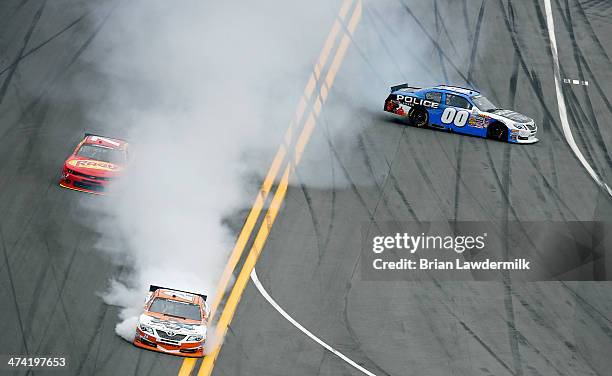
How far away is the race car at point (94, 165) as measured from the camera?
34594 mm

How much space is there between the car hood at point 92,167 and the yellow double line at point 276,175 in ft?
12.2

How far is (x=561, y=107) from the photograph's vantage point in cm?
4122

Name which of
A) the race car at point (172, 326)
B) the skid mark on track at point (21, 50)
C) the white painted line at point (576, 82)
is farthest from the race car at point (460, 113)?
the race car at point (172, 326)

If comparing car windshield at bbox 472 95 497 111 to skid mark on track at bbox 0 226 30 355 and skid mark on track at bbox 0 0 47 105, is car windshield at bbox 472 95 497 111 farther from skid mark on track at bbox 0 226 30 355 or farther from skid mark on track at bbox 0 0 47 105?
skid mark on track at bbox 0 226 30 355

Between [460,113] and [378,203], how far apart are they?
5.20 meters

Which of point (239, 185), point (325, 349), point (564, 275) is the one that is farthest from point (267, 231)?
point (564, 275)

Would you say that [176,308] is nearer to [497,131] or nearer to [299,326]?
[299,326]

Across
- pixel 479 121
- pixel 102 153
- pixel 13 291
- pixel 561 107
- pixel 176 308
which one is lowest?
pixel 13 291

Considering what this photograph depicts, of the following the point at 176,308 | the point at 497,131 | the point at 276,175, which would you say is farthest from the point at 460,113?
the point at 176,308

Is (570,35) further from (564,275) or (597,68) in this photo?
(564,275)

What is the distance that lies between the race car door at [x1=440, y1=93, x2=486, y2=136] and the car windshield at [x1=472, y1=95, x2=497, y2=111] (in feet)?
0.90

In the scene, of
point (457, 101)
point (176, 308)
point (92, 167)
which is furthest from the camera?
point (457, 101)

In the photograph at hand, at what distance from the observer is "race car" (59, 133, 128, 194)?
3459cm

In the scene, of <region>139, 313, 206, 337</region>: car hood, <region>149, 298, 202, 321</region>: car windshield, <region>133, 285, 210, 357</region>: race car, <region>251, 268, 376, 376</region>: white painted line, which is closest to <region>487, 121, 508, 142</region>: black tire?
<region>251, 268, 376, 376</region>: white painted line
